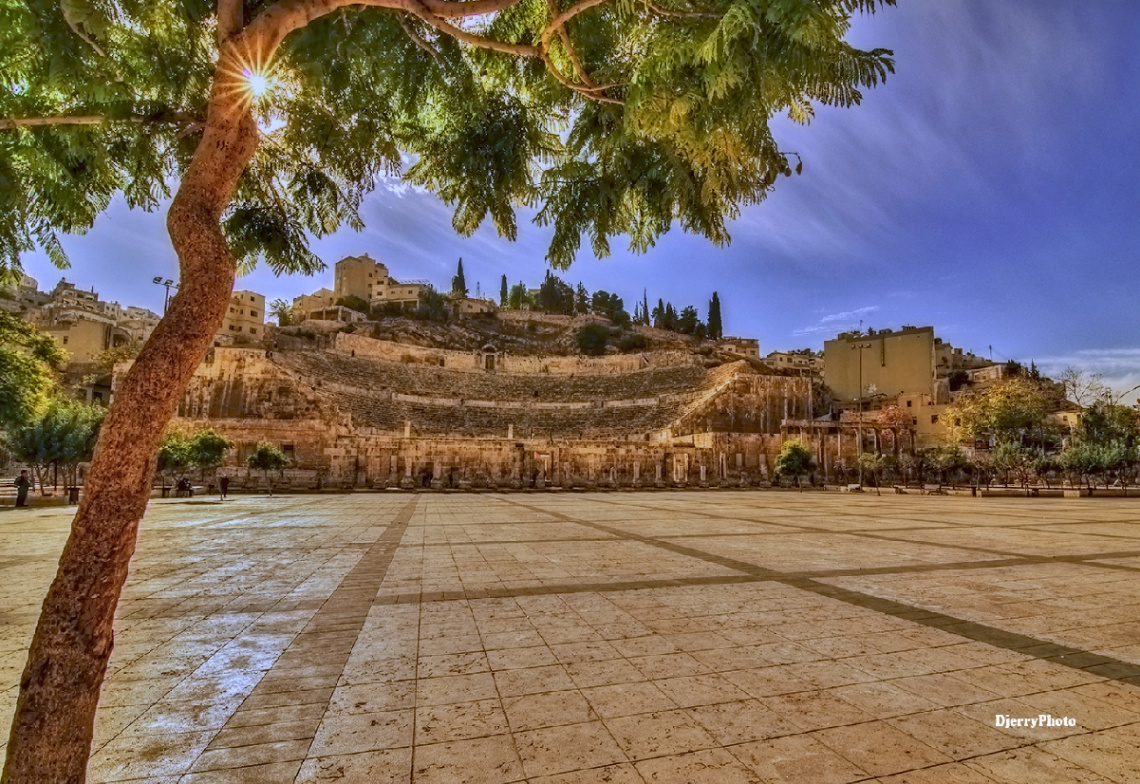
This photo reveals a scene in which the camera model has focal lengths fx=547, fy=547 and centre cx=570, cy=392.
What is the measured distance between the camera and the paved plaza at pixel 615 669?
236 cm

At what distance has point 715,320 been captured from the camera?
309ft

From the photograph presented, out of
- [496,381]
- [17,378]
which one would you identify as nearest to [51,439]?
[17,378]

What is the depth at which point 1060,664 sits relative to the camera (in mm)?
3426

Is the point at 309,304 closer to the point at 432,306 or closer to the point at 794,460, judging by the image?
the point at 432,306

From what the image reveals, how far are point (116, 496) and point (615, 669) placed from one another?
2.77 metres

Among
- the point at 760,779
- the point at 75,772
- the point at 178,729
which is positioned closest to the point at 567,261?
the point at 760,779

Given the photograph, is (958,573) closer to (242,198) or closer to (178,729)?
(178,729)

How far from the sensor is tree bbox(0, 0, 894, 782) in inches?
62.7

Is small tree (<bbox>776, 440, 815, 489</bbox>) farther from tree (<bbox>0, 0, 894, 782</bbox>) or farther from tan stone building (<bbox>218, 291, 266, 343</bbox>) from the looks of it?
tan stone building (<bbox>218, 291, 266, 343</bbox>)

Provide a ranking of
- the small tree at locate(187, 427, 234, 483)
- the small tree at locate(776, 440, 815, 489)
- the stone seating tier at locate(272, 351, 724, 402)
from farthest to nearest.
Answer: the stone seating tier at locate(272, 351, 724, 402)
the small tree at locate(776, 440, 815, 489)
the small tree at locate(187, 427, 234, 483)

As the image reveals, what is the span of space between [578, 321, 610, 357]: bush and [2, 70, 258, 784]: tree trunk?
7783 cm

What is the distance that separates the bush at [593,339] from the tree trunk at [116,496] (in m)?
77.8

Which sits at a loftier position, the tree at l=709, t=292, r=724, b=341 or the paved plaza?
the tree at l=709, t=292, r=724, b=341

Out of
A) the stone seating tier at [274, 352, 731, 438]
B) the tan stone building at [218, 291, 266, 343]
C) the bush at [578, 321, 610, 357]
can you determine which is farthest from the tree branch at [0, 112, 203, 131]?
the bush at [578, 321, 610, 357]
